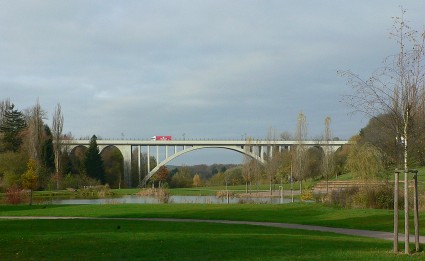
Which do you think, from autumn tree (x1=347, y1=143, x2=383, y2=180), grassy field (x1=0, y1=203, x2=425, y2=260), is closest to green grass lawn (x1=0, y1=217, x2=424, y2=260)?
grassy field (x1=0, y1=203, x2=425, y2=260)

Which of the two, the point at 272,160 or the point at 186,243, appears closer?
the point at 186,243

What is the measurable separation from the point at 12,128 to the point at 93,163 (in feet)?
34.8

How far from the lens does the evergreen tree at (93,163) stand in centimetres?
6781

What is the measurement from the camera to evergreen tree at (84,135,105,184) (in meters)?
67.8

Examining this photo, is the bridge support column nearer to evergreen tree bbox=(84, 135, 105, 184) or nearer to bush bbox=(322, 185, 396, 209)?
evergreen tree bbox=(84, 135, 105, 184)

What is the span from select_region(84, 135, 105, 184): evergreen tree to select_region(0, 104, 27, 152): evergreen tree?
8.53 meters

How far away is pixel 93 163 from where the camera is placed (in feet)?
224

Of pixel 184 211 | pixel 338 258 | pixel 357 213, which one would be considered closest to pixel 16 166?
pixel 184 211

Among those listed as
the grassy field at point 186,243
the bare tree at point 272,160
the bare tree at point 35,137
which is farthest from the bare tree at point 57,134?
the grassy field at point 186,243

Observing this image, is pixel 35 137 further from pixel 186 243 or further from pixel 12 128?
pixel 186 243

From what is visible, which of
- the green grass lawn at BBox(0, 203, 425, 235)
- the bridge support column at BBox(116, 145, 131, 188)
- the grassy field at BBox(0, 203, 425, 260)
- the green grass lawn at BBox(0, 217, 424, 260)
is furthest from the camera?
the bridge support column at BBox(116, 145, 131, 188)

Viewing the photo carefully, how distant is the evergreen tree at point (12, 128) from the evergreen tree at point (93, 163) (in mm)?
8526

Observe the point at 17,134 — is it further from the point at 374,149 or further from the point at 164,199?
the point at 374,149

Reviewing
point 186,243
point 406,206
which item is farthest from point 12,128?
point 406,206
